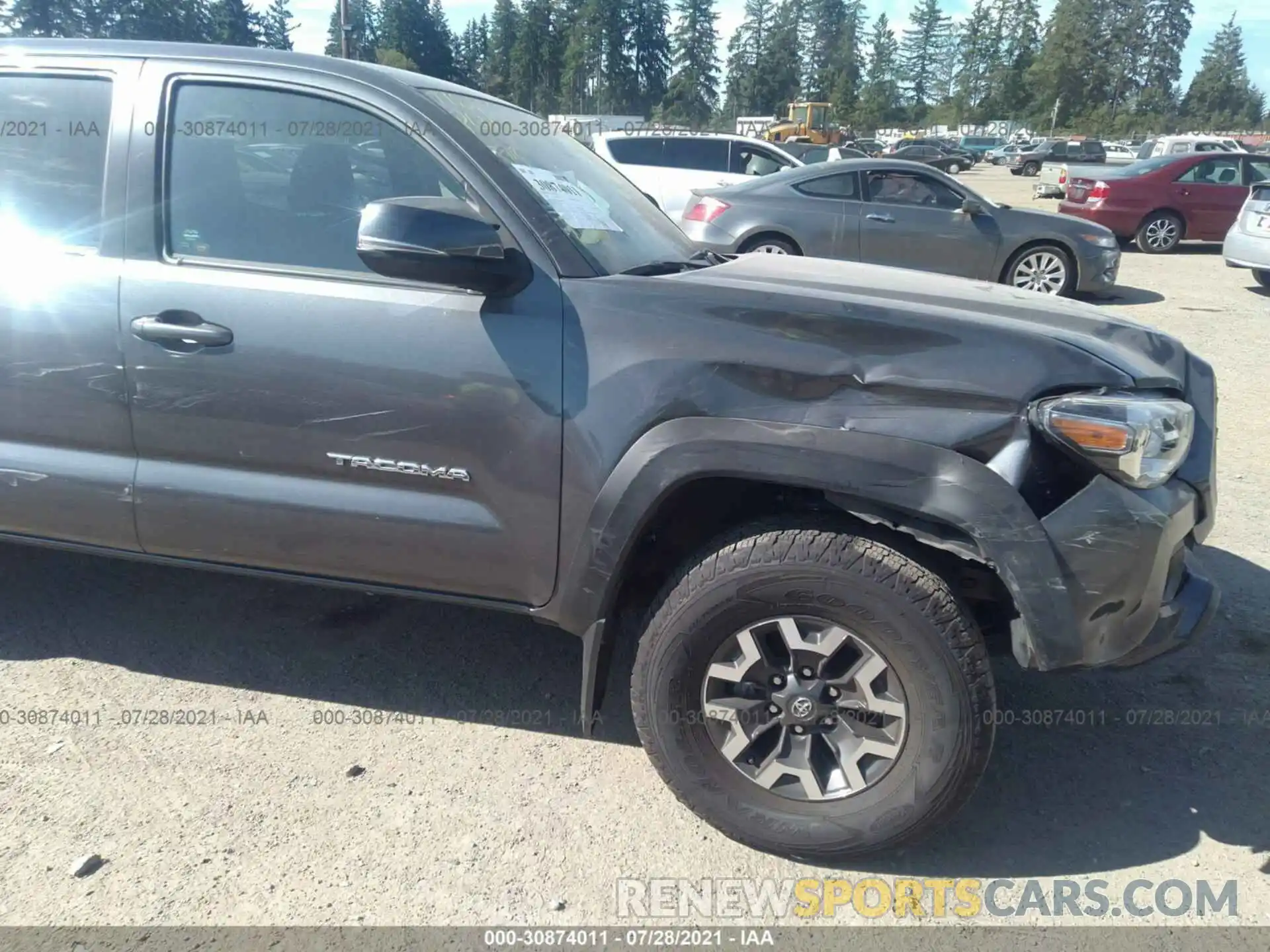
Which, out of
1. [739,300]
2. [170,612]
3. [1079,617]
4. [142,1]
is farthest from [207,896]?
[142,1]

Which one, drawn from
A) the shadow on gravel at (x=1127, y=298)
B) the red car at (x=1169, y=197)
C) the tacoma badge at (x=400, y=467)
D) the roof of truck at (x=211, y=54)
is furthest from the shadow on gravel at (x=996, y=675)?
the red car at (x=1169, y=197)

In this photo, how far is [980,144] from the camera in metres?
58.8

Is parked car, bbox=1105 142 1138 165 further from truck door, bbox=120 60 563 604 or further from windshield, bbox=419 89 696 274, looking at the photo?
truck door, bbox=120 60 563 604

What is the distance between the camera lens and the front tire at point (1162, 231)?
14.5 metres

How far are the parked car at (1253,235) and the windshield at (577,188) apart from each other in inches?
393

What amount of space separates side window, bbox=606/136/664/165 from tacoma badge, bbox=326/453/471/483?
10.6 metres

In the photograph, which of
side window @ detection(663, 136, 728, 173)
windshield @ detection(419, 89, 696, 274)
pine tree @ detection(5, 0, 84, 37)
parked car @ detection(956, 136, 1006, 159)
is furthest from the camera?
parked car @ detection(956, 136, 1006, 159)

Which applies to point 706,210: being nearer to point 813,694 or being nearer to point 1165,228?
point 813,694

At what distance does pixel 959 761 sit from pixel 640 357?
4.16 ft

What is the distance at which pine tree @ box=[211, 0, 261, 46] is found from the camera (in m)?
58.2

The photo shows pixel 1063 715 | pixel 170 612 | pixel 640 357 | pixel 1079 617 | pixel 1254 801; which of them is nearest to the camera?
pixel 1079 617

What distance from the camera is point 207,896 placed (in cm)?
241

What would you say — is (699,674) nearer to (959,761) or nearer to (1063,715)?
(959,761)

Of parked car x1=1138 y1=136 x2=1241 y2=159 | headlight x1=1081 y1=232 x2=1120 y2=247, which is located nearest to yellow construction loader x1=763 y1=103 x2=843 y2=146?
parked car x1=1138 y1=136 x2=1241 y2=159
